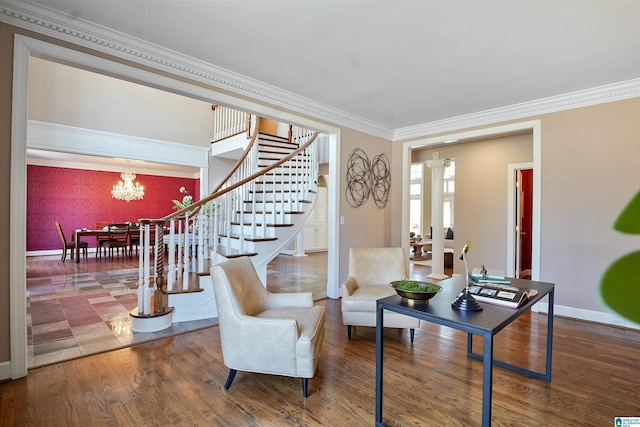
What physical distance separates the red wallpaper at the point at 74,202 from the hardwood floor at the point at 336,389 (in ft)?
24.6

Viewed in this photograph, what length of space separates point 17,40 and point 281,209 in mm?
3153

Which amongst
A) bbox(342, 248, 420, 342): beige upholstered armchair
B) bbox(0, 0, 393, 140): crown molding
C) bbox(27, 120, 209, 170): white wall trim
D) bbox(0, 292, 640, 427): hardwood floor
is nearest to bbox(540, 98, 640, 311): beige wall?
bbox(0, 292, 640, 427): hardwood floor

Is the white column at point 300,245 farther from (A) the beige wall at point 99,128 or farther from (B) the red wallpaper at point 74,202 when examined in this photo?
(B) the red wallpaper at point 74,202

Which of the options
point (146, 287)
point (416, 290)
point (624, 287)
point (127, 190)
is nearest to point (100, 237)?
point (127, 190)

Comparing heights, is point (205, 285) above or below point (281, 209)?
below

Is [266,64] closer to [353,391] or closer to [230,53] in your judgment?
[230,53]

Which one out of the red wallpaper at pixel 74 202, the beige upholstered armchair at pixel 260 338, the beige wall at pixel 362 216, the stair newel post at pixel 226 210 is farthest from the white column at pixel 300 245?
the beige upholstered armchair at pixel 260 338

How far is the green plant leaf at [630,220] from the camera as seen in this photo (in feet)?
1.01

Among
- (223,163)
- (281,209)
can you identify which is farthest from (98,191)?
(281,209)

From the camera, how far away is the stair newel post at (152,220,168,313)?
3305 mm

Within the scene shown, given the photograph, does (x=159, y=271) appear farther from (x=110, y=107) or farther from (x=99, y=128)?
(x=110, y=107)

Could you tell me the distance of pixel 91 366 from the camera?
8.54ft

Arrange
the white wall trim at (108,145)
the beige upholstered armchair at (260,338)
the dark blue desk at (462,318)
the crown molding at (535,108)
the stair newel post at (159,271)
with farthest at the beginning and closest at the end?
the white wall trim at (108,145) < the crown molding at (535,108) < the stair newel post at (159,271) < the beige upholstered armchair at (260,338) < the dark blue desk at (462,318)

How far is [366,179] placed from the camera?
514 cm
